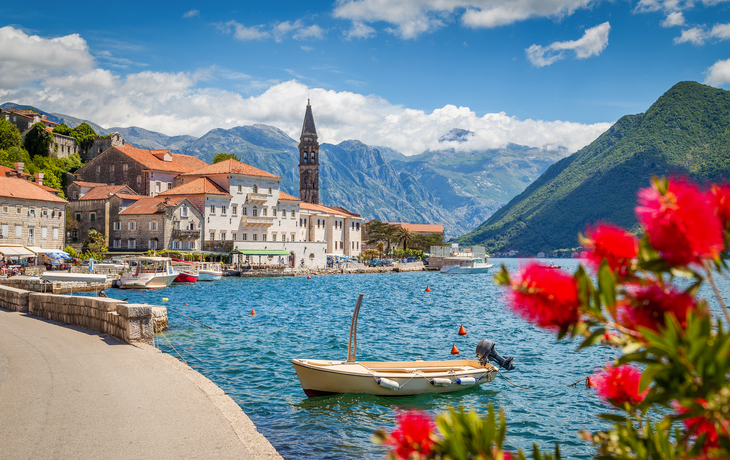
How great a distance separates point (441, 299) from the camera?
47.5 meters

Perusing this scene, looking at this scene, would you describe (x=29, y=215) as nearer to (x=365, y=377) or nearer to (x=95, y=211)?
(x=95, y=211)

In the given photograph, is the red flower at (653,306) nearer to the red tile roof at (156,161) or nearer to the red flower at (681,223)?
the red flower at (681,223)

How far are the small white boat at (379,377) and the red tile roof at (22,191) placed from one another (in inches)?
1956

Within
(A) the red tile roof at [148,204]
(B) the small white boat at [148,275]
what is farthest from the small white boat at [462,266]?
(B) the small white boat at [148,275]

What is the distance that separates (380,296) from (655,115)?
183m

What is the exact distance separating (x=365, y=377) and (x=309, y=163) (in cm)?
9879

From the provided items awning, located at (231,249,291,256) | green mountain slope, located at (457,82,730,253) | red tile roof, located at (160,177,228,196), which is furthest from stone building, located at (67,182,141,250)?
green mountain slope, located at (457,82,730,253)

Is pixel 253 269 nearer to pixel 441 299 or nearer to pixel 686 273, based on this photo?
pixel 441 299

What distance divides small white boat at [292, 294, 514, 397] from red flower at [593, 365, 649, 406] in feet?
35.5

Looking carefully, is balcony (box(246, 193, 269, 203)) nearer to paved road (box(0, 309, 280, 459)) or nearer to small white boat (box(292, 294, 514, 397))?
small white boat (box(292, 294, 514, 397))

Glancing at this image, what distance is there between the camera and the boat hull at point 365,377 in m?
13.7

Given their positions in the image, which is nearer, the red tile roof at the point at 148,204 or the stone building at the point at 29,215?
the stone building at the point at 29,215

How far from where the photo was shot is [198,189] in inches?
2817

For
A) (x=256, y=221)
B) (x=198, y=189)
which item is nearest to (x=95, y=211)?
(x=198, y=189)
